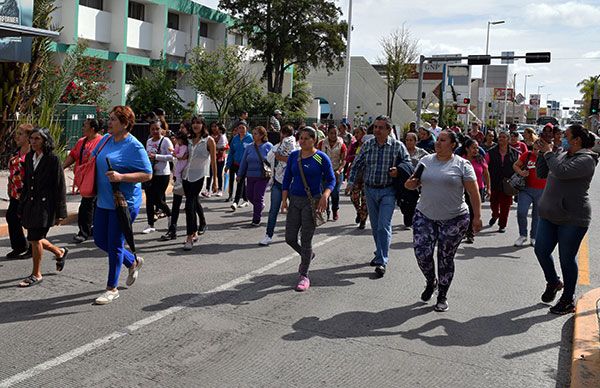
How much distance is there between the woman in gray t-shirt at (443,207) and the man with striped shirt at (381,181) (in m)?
1.27

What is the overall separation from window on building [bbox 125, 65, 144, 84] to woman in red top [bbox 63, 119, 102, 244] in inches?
925

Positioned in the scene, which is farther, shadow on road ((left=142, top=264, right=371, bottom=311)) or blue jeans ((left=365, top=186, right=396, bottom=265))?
blue jeans ((left=365, top=186, right=396, bottom=265))

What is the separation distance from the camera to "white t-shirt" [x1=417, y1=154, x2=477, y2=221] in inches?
258

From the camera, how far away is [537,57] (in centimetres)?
3028

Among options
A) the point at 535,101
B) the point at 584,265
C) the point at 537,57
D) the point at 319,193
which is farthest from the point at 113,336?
the point at 535,101

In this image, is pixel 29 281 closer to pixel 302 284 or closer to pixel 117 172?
pixel 117 172

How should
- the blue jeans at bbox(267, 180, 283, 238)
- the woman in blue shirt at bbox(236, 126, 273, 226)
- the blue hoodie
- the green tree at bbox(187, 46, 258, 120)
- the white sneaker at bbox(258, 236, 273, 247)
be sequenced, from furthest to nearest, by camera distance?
the green tree at bbox(187, 46, 258, 120)
the blue hoodie
the woman in blue shirt at bbox(236, 126, 273, 226)
the blue jeans at bbox(267, 180, 283, 238)
the white sneaker at bbox(258, 236, 273, 247)

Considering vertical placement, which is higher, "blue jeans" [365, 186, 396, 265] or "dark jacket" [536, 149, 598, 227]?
"dark jacket" [536, 149, 598, 227]

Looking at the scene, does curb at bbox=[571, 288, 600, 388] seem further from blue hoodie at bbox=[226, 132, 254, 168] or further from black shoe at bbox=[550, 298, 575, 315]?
blue hoodie at bbox=[226, 132, 254, 168]

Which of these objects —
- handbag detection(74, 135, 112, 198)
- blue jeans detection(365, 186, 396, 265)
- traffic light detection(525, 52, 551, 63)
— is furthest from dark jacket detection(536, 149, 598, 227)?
traffic light detection(525, 52, 551, 63)

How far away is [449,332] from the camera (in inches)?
239

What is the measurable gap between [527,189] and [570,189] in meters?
→ 3.92

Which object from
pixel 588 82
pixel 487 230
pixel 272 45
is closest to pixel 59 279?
pixel 487 230

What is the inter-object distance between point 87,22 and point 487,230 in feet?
73.6
